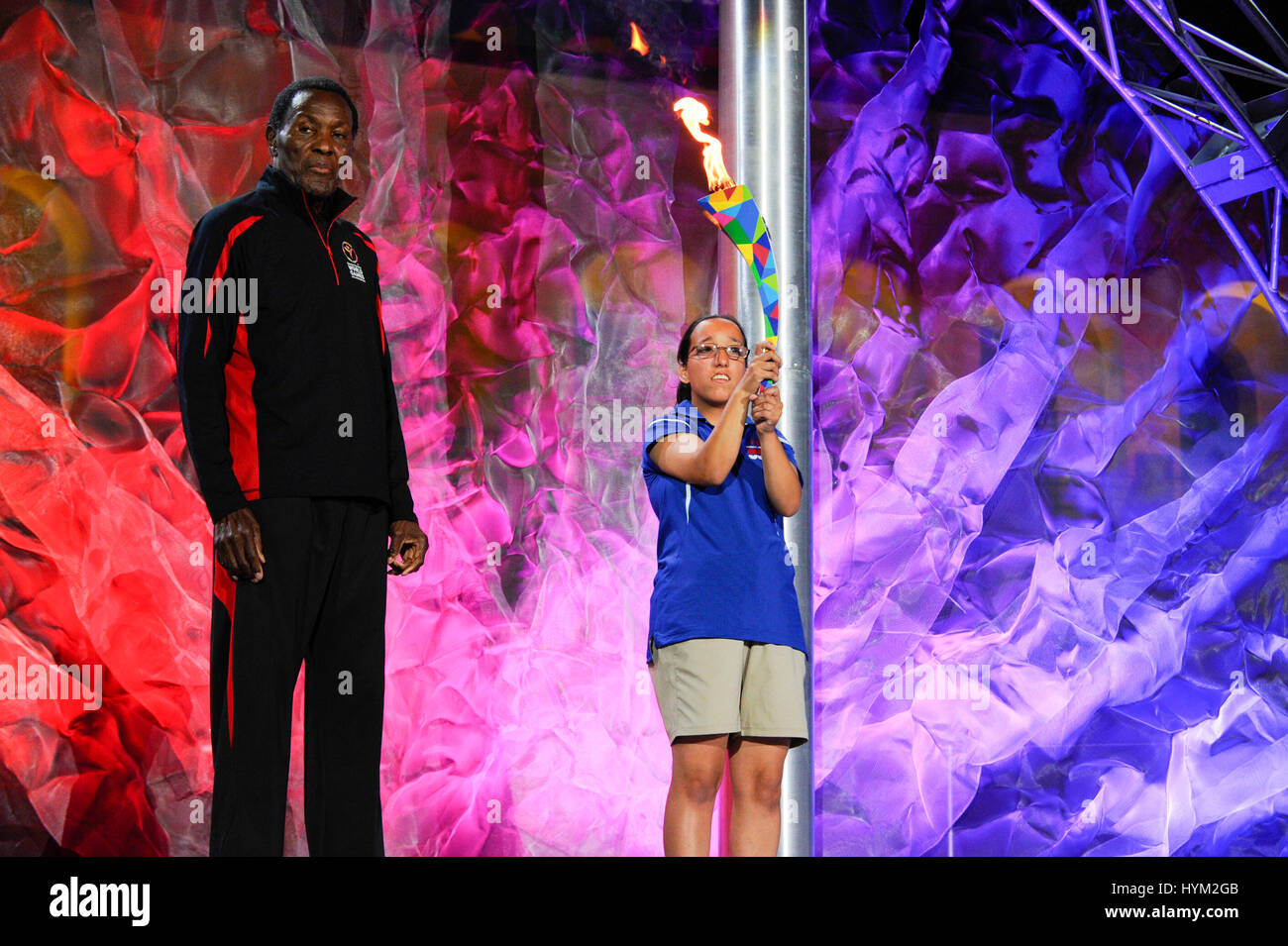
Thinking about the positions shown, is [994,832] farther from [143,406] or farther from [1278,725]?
[143,406]

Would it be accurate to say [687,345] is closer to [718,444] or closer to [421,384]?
[718,444]

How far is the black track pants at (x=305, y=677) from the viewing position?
86.4 inches

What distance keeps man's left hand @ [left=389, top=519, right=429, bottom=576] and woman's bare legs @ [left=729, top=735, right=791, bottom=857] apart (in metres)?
0.71

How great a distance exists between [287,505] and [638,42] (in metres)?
2.75

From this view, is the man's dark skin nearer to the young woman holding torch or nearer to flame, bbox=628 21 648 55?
the young woman holding torch

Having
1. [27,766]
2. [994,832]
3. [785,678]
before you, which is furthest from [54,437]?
[994,832]

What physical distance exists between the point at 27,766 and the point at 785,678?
246 centimetres

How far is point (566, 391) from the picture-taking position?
4.29 metres

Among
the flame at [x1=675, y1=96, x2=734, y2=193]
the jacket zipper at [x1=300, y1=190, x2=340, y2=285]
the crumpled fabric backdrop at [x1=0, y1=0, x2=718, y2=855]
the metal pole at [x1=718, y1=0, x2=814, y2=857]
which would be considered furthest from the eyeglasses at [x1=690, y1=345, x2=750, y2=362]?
the crumpled fabric backdrop at [x1=0, y1=0, x2=718, y2=855]

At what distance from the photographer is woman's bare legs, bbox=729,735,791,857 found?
2424 mm

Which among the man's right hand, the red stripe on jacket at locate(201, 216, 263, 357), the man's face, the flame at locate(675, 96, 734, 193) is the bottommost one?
the man's right hand

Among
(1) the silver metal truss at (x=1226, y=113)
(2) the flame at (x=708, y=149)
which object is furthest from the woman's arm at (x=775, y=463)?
(1) the silver metal truss at (x=1226, y=113)

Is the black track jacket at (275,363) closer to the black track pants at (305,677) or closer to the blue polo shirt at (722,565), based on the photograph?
the black track pants at (305,677)
